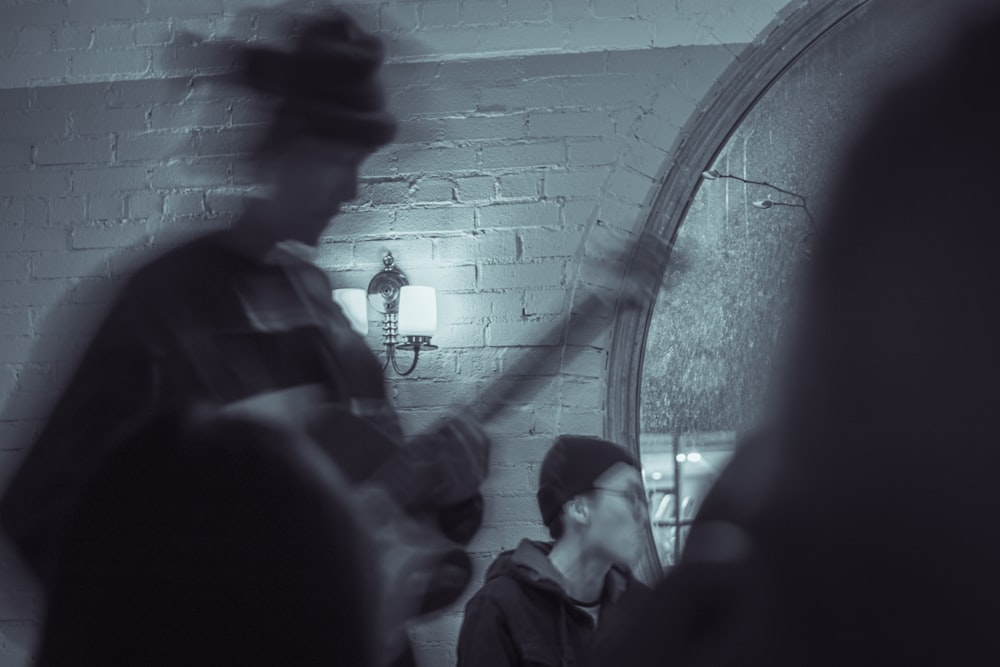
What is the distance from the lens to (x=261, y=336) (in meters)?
0.83

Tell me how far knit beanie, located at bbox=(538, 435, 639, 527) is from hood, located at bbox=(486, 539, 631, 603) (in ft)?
0.20

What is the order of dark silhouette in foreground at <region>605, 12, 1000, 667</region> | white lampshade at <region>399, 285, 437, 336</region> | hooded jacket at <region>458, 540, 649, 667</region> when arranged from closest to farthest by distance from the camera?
dark silhouette in foreground at <region>605, 12, 1000, 667</region> < hooded jacket at <region>458, 540, 649, 667</region> < white lampshade at <region>399, 285, 437, 336</region>

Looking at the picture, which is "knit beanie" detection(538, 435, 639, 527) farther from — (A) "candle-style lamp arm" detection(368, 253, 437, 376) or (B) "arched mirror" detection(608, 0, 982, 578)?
(A) "candle-style lamp arm" detection(368, 253, 437, 376)

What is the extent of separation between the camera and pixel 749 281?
1492 mm

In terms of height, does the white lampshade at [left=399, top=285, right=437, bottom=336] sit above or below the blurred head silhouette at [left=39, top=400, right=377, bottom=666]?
above

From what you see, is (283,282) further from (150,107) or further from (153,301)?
(150,107)

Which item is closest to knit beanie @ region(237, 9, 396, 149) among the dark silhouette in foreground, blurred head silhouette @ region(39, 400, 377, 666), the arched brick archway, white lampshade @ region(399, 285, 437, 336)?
blurred head silhouette @ region(39, 400, 377, 666)

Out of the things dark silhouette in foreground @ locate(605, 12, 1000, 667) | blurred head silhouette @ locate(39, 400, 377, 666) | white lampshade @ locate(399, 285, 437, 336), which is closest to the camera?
dark silhouette in foreground @ locate(605, 12, 1000, 667)

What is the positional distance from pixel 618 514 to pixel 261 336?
796 mm

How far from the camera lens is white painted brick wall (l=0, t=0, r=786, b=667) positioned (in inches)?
62.2

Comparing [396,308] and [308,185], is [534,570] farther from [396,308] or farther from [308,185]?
[308,185]

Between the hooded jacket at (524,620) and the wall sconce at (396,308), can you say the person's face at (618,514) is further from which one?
the wall sconce at (396,308)

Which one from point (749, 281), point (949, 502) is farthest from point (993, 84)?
point (749, 281)

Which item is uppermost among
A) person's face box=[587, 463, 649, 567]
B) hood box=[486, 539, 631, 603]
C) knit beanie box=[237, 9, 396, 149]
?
knit beanie box=[237, 9, 396, 149]
